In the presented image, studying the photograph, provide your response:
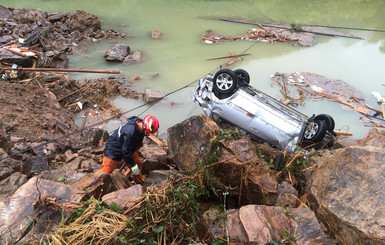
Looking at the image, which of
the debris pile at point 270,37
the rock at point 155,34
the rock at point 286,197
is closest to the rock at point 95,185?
the rock at point 286,197

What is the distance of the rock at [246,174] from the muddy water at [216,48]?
5062 millimetres

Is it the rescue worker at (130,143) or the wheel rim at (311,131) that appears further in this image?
the wheel rim at (311,131)

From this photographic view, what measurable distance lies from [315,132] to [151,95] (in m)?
5.84

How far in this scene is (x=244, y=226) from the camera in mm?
3492

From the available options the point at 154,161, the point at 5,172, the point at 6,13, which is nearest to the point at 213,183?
the point at 154,161

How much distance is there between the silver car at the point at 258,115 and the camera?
7.48 metres

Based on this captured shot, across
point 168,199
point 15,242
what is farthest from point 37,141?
point 168,199

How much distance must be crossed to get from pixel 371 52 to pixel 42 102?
1663cm

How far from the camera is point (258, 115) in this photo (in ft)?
25.0

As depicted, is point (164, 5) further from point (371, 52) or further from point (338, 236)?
point (338, 236)

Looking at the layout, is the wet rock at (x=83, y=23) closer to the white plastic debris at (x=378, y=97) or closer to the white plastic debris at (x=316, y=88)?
the white plastic debris at (x=316, y=88)

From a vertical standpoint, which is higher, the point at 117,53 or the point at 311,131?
the point at 311,131

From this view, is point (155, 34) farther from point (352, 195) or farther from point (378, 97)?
point (352, 195)

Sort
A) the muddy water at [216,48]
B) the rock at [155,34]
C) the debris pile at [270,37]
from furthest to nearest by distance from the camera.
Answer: the debris pile at [270,37]
the rock at [155,34]
the muddy water at [216,48]
